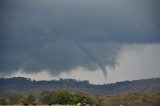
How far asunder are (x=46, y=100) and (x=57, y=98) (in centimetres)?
367

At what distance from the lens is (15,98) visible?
70.9 meters

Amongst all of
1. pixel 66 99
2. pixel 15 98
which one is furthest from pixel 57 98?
pixel 15 98

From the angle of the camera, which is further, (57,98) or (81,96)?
(81,96)

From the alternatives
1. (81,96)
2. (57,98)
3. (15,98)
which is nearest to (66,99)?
(57,98)

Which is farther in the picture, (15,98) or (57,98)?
(15,98)

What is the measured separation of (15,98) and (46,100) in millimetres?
11661

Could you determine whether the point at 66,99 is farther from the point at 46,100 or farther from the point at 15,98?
the point at 15,98

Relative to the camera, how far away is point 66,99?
185ft

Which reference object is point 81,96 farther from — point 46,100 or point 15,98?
point 15,98

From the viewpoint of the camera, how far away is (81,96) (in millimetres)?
61438

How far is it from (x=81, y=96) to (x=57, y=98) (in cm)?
500

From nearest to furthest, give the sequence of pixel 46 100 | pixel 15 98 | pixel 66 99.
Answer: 1. pixel 66 99
2. pixel 46 100
3. pixel 15 98

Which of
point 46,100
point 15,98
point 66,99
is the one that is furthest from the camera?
point 15,98

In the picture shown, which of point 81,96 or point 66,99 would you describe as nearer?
point 66,99
